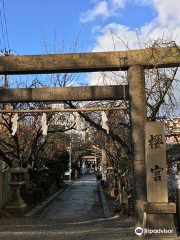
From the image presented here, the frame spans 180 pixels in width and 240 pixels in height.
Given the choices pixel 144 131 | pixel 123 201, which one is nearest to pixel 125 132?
pixel 123 201

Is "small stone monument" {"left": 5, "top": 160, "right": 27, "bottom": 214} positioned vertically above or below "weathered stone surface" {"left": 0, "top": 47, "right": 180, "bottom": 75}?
below

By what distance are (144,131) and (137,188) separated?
62.8 inches

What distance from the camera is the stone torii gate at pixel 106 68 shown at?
24.0 feet

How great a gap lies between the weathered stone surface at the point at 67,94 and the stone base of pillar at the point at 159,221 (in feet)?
10.3

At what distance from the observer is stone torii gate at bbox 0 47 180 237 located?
7.32 metres

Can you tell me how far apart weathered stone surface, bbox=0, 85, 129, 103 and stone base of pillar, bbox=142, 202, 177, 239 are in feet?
10.3

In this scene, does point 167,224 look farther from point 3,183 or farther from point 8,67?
point 3,183

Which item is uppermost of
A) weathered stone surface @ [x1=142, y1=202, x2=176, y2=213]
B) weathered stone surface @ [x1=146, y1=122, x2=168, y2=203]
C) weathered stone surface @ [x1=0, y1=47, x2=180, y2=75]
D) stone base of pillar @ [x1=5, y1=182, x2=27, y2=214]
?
weathered stone surface @ [x1=0, y1=47, x2=180, y2=75]

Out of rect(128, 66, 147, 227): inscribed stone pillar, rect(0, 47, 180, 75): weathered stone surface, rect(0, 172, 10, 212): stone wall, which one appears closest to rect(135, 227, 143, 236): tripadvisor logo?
rect(128, 66, 147, 227): inscribed stone pillar

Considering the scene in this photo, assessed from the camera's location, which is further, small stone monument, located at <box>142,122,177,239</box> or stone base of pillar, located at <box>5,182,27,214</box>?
stone base of pillar, located at <box>5,182,27,214</box>

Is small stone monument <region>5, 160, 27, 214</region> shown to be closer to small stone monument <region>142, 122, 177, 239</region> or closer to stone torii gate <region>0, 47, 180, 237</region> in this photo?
stone torii gate <region>0, 47, 180, 237</region>

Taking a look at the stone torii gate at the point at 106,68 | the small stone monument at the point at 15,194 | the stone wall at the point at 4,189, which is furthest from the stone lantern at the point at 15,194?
the stone torii gate at the point at 106,68

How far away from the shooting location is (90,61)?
763cm

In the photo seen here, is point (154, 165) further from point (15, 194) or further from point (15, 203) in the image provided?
point (15, 194)
